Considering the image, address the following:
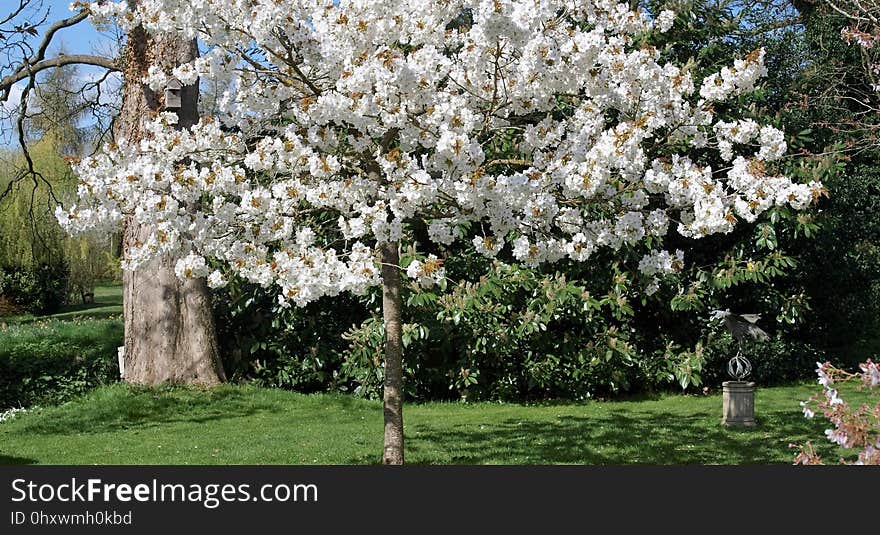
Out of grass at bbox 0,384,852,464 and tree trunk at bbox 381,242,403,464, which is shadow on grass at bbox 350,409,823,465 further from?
tree trunk at bbox 381,242,403,464

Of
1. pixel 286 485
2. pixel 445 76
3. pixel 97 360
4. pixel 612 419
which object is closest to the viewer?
pixel 286 485

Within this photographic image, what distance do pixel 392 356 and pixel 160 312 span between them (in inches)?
191

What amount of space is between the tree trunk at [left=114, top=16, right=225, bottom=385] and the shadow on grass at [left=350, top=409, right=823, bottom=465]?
3082 mm

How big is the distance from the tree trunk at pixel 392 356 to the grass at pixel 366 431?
24.4 inches

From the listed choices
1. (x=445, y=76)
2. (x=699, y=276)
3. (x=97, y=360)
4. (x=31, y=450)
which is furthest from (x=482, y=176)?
(x=97, y=360)

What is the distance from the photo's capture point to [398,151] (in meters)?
5.16

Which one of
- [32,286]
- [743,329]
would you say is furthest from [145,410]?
[32,286]

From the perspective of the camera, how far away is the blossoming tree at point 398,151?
16.2ft

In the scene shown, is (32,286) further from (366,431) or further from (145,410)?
(366,431)

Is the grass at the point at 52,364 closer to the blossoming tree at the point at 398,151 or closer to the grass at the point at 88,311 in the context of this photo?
the blossoming tree at the point at 398,151

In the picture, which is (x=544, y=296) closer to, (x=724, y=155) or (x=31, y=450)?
(x=724, y=155)

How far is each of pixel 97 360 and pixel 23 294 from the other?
13583 millimetres

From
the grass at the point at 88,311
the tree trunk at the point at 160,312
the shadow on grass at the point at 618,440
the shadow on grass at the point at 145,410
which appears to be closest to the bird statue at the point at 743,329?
the shadow on grass at the point at 618,440

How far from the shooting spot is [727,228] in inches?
196
